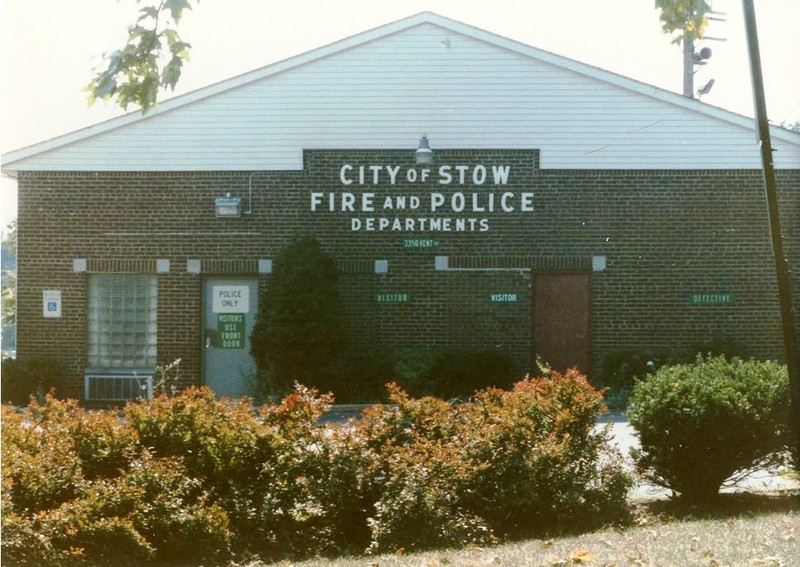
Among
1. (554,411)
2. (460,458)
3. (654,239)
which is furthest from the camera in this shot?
(654,239)

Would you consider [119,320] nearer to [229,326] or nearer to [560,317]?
[229,326]

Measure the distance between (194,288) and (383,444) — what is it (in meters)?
11.8

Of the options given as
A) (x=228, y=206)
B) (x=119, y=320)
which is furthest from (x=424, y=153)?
(x=119, y=320)

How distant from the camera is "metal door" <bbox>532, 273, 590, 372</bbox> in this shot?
1977cm

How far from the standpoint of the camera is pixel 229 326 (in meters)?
20.0

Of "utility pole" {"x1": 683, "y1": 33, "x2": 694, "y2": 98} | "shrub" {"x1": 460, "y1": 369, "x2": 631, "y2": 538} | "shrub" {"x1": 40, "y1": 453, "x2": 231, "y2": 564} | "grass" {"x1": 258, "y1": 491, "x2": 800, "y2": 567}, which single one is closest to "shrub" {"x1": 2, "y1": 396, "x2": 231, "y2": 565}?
"shrub" {"x1": 40, "y1": 453, "x2": 231, "y2": 564}

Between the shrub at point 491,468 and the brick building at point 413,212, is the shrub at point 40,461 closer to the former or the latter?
the shrub at point 491,468

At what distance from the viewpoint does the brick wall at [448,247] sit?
19.6 metres

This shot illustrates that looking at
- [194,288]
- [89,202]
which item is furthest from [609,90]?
[89,202]

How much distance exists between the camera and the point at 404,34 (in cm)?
2006

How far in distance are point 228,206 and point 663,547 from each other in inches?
546

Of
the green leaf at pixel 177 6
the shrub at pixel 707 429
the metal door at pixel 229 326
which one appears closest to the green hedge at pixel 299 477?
the shrub at pixel 707 429

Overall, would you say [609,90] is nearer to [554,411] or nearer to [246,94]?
[246,94]

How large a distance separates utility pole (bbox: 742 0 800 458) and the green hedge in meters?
1.62
